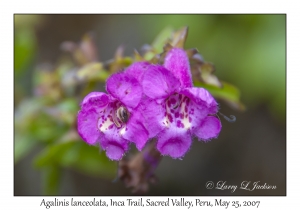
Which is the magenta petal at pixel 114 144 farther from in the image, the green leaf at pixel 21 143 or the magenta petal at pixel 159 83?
the green leaf at pixel 21 143

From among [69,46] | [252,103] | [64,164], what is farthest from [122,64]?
[252,103]

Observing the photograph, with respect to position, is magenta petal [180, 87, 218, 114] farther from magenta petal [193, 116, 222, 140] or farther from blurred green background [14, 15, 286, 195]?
blurred green background [14, 15, 286, 195]

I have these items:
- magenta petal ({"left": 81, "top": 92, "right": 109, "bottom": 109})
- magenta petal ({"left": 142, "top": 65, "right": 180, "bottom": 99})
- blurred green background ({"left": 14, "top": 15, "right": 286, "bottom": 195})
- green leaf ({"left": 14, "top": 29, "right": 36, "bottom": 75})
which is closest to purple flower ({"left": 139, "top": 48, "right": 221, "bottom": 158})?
magenta petal ({"left": 142, "top": 65, "right": 180, "bottom": 99})

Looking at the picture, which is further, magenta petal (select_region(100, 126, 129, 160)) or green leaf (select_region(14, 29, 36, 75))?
green leaf (select_region(14, 29, 36, 75))

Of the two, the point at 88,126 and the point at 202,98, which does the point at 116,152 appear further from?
the point at 202,98

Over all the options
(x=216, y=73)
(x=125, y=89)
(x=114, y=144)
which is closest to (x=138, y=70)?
(x=125, y=89)

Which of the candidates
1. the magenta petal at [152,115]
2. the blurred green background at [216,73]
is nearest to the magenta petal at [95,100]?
the magenta petal at [152,115]
